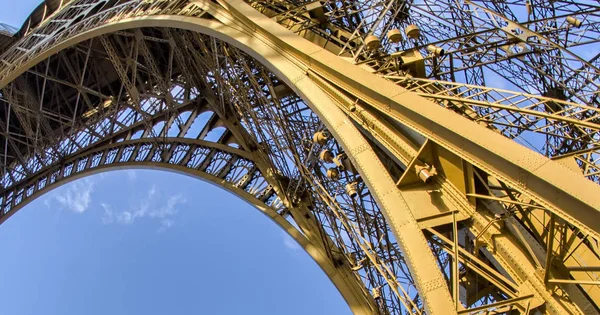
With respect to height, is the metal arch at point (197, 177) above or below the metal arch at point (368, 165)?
above

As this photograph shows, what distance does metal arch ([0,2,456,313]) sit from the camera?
706 centimetres

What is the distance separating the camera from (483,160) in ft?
22.3

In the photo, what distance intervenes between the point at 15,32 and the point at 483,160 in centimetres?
2610

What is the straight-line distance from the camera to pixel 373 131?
873cm

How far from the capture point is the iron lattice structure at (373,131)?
712 centimetres

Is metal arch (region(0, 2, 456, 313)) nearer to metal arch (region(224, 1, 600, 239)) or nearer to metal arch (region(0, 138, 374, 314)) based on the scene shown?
metal arch (region(224, 1, 600, 239))

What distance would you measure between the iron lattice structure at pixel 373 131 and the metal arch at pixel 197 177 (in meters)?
0.06

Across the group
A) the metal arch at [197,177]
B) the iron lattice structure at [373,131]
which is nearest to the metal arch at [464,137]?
the iron lattice structure at [373,131]

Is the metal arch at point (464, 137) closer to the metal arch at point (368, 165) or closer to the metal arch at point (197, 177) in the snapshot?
the metal arch at point (368, 165)

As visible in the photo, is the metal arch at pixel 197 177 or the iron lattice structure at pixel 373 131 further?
the metal arch at pixel 197 177

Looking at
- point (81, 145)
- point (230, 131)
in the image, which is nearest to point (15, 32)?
point (81, 145)

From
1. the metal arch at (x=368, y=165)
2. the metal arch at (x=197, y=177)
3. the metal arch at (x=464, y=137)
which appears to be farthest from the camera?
the metal arch at (x=197, y=177)

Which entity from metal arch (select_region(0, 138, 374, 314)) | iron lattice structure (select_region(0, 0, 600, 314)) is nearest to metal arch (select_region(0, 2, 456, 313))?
iron lattice structure (select_region(0, 0, 600, 314))

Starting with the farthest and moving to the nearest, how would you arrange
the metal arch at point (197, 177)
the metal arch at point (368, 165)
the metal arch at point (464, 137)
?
the metal arch at point (197, 177) < the metal arch at point (368, 165) < the metal arch at point (464, 137)
